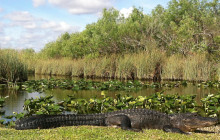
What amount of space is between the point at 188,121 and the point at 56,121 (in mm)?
2609

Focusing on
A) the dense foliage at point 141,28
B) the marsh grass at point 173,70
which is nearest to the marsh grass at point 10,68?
the marsh grass at point 173,70

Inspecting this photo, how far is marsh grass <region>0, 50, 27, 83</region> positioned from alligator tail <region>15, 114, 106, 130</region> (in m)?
8.93

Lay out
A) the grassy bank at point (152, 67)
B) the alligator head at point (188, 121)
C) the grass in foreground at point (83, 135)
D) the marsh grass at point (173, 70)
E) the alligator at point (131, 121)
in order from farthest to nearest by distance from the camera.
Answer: the marsh grass at point (173, 70) → the grassy bank at point (152, 67) → the alligator at point (131, 121) → the alligator head at point (188, 121) → the grass in foreground at point (83, 135)

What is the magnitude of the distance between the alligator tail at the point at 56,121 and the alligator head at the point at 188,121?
1.45 meters

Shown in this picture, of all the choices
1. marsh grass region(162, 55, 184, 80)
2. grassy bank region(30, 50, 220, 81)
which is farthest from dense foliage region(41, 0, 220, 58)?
marsh grass region(162, 55, 184, 80)

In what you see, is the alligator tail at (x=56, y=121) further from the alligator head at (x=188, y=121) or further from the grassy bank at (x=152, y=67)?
the grassy bank at (x=152, y=67)

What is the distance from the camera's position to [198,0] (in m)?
24.8

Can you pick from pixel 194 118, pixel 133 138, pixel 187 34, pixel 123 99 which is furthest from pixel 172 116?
pixel 187 34

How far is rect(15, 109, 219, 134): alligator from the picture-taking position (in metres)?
4.42

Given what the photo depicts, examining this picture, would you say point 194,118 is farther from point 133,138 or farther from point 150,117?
point 133,138

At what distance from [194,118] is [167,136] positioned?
790 mm

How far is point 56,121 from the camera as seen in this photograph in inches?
182

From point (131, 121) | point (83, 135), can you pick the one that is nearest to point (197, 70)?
point (131, 121)

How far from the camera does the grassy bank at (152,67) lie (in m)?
15.0
